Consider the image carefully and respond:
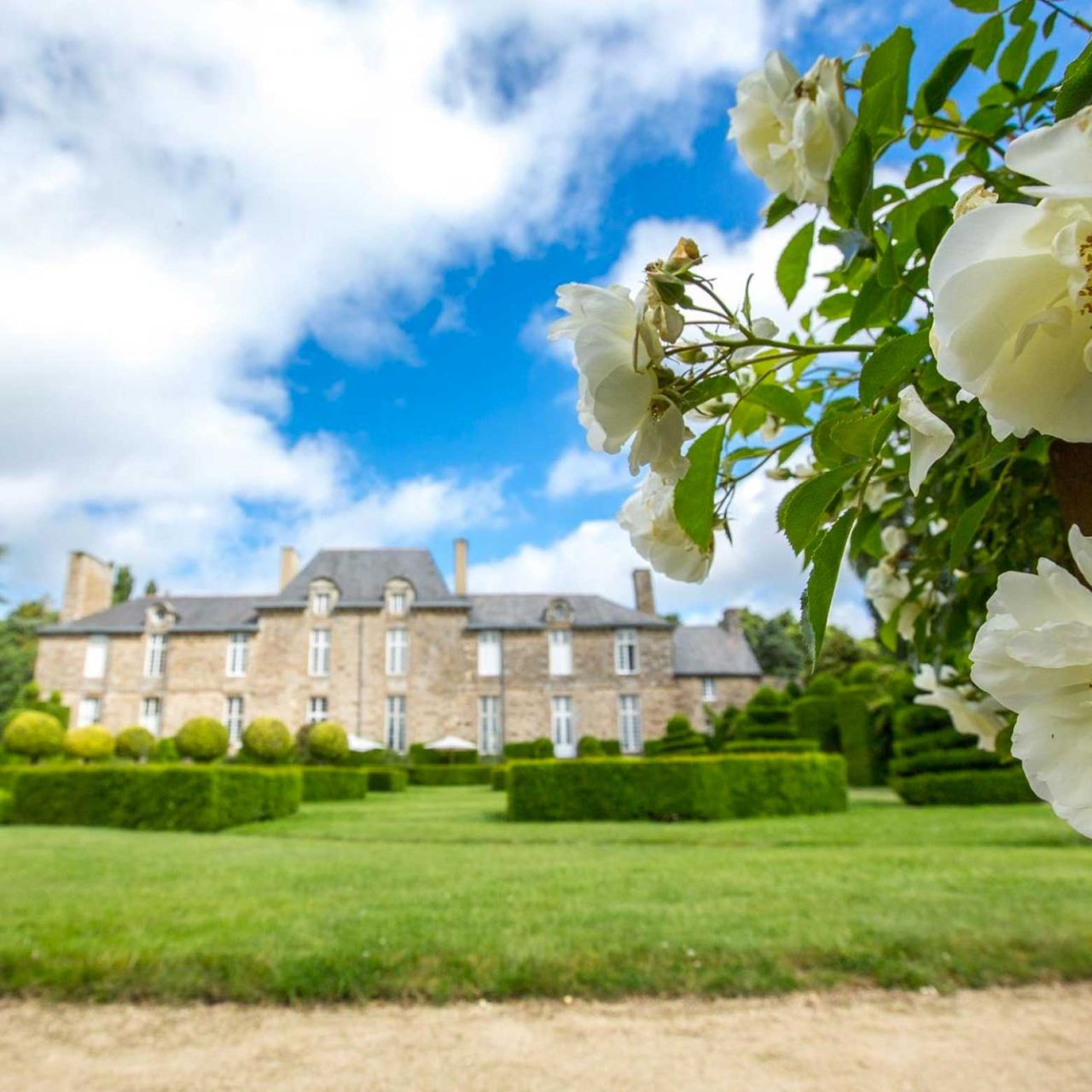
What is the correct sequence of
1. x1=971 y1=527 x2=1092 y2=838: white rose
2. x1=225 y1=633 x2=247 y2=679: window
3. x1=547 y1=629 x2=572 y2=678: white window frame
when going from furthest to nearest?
x1=547 y1=629 x2=572 y2=678: white window frame < x1=225 y1=633 x2=247 y2=679: window < x1=971 y1=527 x2=1092 y2=838: white rose

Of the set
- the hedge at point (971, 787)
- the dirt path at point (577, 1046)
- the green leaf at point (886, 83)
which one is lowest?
the dirt path at point (577, 1046)

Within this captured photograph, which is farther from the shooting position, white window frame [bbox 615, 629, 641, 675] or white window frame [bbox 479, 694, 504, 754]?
white window frame [bbox 615, 629, 641, 675]

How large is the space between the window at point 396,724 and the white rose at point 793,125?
28282 mm

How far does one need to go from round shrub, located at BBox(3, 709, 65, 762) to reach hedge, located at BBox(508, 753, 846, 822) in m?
14.1

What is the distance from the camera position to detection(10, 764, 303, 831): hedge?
12.5m

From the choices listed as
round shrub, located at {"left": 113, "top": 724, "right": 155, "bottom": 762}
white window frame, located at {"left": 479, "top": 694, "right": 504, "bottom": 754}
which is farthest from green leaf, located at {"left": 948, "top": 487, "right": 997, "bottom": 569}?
white window frame, located at {"left": 479, "top": 694, "right": 504, "bottom": 754}

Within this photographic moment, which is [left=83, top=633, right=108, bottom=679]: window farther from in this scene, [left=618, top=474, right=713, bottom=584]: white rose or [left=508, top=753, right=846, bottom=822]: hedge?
[left=618, top=474, right=713, bottom=584]: white rose

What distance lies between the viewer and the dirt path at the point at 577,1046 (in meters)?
2.86

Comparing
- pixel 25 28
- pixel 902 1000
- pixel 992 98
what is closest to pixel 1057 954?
pixel 902 1000

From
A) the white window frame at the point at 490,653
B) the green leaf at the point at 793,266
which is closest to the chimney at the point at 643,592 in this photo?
the white window frame at the point at 490,653

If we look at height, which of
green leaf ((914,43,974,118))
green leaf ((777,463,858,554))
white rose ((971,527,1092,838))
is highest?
green leaf ((914,43,974,118))

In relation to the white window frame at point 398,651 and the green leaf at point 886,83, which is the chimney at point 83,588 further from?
the green leaf at point 886,83

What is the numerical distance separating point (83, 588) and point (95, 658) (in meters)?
2.89

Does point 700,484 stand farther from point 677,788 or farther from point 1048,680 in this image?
point 677,788
